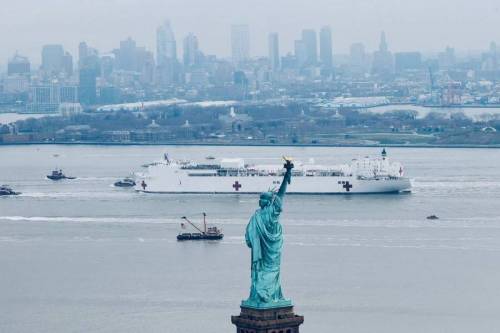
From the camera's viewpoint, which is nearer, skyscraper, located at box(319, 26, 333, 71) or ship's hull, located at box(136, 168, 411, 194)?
ship's hull, located at box(136, 168, 411, 194)

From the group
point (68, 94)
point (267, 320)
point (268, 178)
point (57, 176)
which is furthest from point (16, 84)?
point (267, 320)

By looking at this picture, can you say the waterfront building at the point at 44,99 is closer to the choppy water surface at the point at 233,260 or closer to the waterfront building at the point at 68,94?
the waterfront building at the point at 68,94

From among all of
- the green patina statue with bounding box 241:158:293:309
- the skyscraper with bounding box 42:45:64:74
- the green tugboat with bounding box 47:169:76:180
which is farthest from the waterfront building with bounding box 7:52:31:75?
the green patina statue with bounding box 241:158:293:309

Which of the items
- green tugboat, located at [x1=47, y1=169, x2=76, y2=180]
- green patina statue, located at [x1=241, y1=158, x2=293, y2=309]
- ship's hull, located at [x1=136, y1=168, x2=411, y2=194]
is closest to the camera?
green patina statue, located at [x1=241, y1=158, x2=293, y2=309]

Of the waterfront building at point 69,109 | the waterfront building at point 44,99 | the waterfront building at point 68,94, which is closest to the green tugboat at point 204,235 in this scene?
the waterfront building at point 69,109

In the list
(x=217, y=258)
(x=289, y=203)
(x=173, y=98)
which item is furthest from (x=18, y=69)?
(x=217, y=258)

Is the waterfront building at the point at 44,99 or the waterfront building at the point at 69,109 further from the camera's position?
the waterfront building at the point at 44,99

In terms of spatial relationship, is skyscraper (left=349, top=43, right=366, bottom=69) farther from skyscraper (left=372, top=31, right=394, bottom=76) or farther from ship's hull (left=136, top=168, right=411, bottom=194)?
ship's hull (left=136, top=168, right=411, bottom=194)
